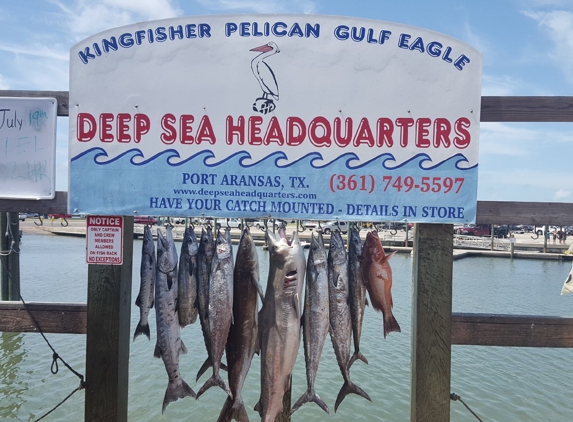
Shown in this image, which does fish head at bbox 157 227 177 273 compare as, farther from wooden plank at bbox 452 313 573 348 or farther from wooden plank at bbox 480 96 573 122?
Answer: wooden plank at bbox 480 96 573 122

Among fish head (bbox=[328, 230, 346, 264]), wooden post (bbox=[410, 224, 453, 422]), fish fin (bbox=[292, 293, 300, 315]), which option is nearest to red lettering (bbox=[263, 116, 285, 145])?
fish head (bbox=[328, 230, 346, 264])

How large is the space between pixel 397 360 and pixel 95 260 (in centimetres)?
736

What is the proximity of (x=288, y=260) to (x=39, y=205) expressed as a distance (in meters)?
1.73

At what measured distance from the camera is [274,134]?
281 cm

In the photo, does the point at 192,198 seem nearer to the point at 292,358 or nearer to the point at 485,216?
the point at 292,358

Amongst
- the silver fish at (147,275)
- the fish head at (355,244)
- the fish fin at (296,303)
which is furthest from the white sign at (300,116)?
the fish fin at (296,303)

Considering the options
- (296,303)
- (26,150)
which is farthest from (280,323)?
(26,150)

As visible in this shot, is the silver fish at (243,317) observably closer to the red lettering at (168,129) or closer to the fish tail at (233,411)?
the fish tail at (233,411)

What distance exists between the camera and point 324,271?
270cm

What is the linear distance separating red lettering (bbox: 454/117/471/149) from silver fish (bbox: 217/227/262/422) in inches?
56.6

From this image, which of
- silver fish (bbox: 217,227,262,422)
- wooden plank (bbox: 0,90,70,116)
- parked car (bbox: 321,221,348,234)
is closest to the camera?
silver fish (bbox: 217,227,262,422)

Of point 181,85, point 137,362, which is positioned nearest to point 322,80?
point 181,85

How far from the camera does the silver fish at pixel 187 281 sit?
285cm

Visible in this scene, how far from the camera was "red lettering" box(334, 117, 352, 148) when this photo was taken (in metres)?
2.80
